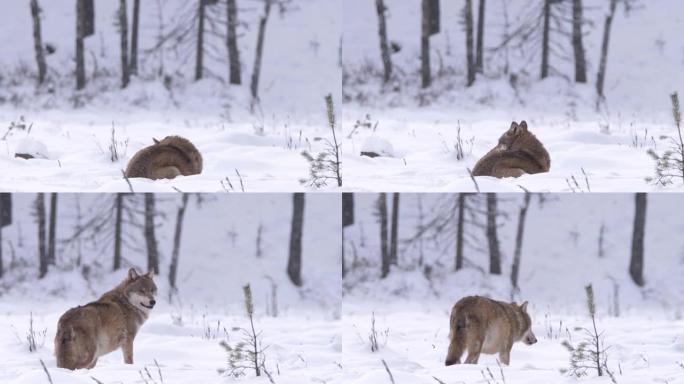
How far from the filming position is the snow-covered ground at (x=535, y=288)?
35.7ft

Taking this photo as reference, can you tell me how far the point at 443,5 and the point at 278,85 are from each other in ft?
18.5

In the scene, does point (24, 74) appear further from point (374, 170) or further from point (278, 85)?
point (374, 170)

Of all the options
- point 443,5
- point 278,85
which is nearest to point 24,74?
point 278,85

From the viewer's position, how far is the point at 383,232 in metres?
14.3

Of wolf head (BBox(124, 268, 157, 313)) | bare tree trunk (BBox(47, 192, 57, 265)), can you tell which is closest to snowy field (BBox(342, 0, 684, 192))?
wolf head (BBox(124, 268, 157, 313))

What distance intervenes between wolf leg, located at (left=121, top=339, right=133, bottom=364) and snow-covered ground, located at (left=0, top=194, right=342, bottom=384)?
0.18 metres

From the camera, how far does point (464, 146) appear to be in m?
15.6

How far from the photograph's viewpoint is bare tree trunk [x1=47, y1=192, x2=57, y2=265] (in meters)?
17.2

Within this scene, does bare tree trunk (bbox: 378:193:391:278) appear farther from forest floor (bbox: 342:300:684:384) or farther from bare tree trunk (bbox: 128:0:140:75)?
bare tree trunk (bbox: 128:0:140:75)

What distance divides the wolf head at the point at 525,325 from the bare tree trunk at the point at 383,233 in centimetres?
255

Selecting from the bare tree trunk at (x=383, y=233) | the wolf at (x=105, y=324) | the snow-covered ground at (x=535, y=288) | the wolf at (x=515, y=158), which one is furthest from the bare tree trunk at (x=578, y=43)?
the wolf at (x=105, y=324)

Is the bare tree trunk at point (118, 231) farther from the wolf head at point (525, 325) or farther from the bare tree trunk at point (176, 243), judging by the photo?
the wolf head at point (525, 325)

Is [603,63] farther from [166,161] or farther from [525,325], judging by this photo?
[166,161]

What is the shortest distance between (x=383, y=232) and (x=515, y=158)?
2.52 m
